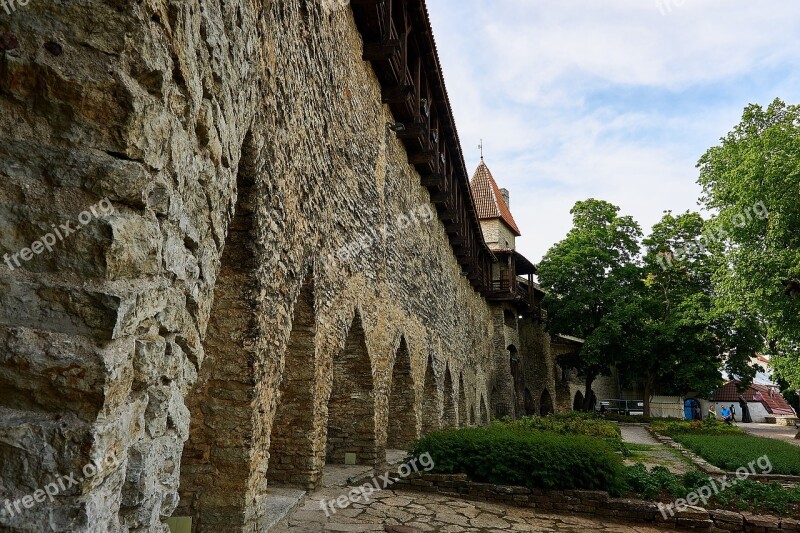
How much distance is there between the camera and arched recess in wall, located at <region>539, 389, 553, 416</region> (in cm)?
2994

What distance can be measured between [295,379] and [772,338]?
1439 centimetres

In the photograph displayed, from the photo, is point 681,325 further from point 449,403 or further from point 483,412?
point 449,403

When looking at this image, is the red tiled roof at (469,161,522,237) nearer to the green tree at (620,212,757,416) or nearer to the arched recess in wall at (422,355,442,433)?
the green tree at (620,212,757,416)

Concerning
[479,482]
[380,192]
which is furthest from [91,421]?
[380,192]

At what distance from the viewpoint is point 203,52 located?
2.56m

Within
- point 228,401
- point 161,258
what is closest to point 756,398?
point 228,401

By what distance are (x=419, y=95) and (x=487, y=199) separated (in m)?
20.4

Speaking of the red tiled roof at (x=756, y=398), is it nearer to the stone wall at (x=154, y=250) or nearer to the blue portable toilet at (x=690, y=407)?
the blue portable toilet at (x=690, y=407)

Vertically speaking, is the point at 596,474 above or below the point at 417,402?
below

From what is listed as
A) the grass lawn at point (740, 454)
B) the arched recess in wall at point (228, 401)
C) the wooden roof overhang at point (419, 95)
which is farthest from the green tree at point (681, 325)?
→ the arched recess in wall at point (228, 401)

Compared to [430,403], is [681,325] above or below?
above

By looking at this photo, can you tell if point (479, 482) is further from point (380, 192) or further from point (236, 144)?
point (236, 144)

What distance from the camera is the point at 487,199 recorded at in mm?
30531

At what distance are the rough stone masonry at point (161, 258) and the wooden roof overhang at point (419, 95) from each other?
241cm
